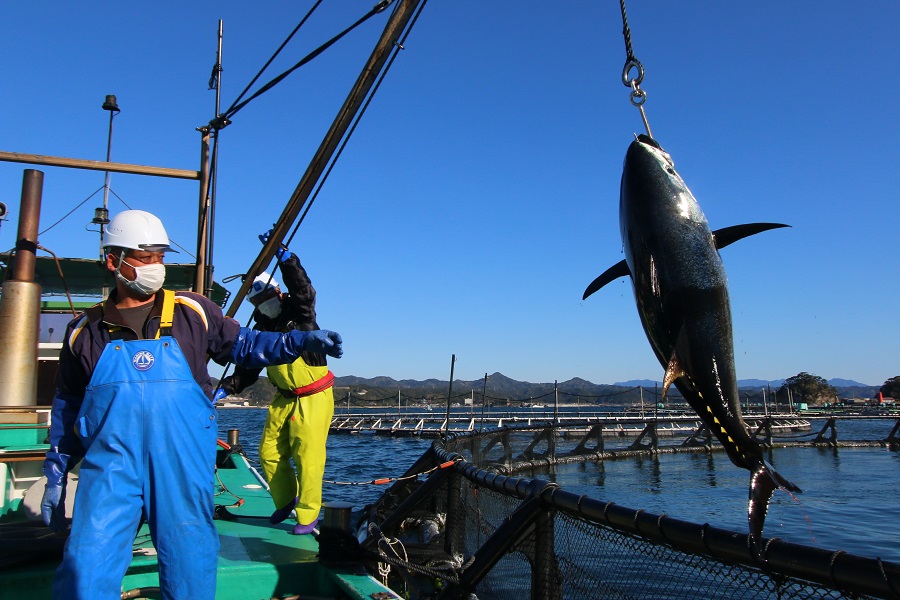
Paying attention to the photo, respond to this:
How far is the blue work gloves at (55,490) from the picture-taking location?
2.81 metres

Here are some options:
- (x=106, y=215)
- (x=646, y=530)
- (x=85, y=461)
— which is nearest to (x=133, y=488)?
(x=85, y=461)

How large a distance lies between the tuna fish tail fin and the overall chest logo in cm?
240

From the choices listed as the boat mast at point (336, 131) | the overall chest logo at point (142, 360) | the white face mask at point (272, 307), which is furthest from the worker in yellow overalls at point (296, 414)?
the overall chest logo at point (142, 360)

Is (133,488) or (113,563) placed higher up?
(133,488)

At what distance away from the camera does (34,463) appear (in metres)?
4.98

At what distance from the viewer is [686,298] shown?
2.29m

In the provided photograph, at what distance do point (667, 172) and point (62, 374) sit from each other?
277cm

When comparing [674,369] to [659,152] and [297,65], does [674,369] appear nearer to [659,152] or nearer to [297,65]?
[659,152]

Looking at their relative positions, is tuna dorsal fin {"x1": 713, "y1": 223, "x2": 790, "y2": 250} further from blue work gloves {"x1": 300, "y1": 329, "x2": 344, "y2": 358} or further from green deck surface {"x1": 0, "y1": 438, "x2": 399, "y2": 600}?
green deck surface {"x1": 0, "y1": 438, "x2": 399, "y2": 600}

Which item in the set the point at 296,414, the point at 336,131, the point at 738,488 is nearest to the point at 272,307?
the point at 296,414

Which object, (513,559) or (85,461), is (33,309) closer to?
(85,461)

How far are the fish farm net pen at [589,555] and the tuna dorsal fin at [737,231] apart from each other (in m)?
1.11

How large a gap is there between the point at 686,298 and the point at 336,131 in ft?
10.7

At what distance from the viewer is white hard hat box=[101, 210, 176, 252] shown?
2873 millimetres
